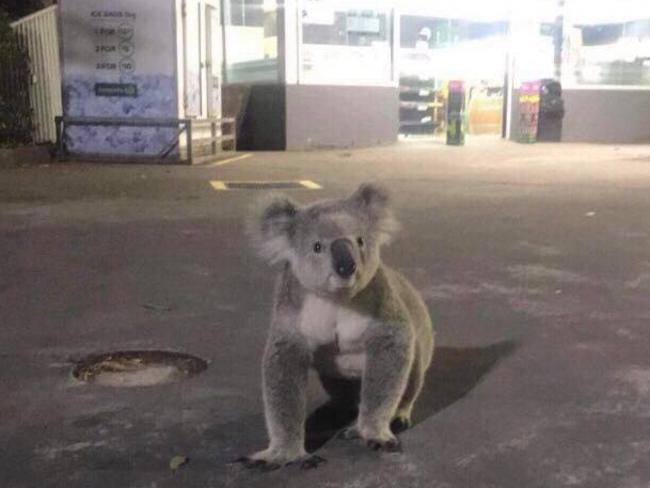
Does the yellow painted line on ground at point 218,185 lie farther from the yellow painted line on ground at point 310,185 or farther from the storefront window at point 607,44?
the storefront window at point 607,44

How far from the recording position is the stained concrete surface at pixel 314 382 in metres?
3.23

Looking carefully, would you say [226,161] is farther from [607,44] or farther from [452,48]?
[607,44]

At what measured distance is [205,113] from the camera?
54.9 feet

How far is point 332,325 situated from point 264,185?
28.8 feet

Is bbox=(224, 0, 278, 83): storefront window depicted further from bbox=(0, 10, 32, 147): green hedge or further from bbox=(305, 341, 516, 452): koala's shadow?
bbox=(305, 341, 516, 452): koala's shadow

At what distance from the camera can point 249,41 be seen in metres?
19.7

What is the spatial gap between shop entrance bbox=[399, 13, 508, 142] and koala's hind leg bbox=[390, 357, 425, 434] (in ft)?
63.5

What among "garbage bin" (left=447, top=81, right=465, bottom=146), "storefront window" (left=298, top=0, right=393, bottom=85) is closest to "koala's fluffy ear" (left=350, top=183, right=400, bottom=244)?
"storefront window" (left=298, top=0, right=393, bottom=85)

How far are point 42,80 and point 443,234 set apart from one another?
1032 centimetres

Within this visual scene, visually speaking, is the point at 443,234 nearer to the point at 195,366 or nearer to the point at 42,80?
the point at 195,366

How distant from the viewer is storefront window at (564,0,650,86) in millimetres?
21969

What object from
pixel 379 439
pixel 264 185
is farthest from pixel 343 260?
pixel 264 185

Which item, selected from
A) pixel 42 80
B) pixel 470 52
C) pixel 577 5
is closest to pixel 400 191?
pixel 42 80

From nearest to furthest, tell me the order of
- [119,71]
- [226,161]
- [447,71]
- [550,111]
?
[119,71] < [226,161] < [550,111] < [447,71]
